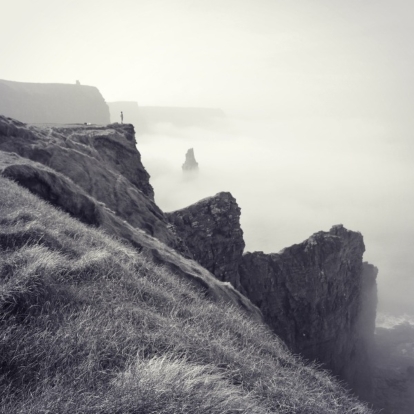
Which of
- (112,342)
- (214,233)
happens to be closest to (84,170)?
(214,233)

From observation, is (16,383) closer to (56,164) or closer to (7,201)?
(7,201)

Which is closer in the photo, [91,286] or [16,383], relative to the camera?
[16,383]

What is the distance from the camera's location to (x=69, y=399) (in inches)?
134

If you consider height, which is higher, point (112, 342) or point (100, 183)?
point (100, 183)

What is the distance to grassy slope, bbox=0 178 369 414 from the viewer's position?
3684 mm

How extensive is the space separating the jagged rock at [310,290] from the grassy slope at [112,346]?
25.6 m

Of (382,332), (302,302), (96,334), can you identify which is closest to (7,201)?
(96,334)

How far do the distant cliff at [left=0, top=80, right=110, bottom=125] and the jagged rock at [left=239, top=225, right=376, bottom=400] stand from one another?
9028 centimetres

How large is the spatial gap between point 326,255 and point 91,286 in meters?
31.3

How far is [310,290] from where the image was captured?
33.7 m

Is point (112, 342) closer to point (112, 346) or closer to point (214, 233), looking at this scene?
point (112, 346)

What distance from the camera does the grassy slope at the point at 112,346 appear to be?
3.68 meters

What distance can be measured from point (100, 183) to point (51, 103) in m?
104

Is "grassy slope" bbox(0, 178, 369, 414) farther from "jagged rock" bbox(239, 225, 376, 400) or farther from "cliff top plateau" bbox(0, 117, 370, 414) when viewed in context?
"jagged rock" bbox(239, 225, 376, 400)
